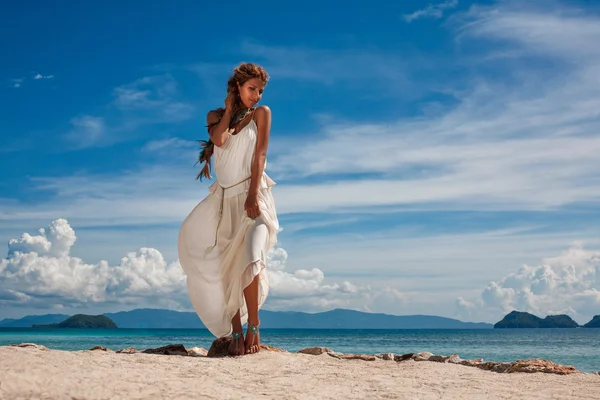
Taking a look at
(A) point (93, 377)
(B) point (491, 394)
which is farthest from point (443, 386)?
(A) point (93, 377)

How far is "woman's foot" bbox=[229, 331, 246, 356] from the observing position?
251 inches

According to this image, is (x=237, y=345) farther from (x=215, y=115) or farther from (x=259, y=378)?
(x=215, y=115)

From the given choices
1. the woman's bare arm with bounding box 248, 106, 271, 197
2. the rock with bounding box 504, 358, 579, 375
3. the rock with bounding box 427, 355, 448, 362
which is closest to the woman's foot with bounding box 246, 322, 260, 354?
the woman's bare arm with bounding box 248, 106, 271, 197

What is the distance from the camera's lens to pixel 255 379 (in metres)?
4.78

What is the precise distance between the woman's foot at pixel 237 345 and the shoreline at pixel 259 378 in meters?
0.21

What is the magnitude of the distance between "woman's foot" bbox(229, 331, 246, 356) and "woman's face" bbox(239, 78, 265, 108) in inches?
98.3

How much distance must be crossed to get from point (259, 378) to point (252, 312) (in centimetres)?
170

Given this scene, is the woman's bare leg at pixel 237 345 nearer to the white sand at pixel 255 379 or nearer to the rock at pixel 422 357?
the white sand at pixel 255 379

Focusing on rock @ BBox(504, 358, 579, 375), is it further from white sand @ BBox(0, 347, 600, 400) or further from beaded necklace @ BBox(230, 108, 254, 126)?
beaded necklace @ BBox(230, 108, 254, 126)

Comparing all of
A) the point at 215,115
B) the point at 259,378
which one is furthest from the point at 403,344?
the point at 259,378

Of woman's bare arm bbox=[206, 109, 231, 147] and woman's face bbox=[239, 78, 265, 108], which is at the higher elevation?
woman's face bbox=[239, 78, 265, 108]

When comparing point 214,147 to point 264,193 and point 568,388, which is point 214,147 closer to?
point 264,193

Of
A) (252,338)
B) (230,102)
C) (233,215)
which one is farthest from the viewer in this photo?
(233,215)

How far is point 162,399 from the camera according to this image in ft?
12.1
